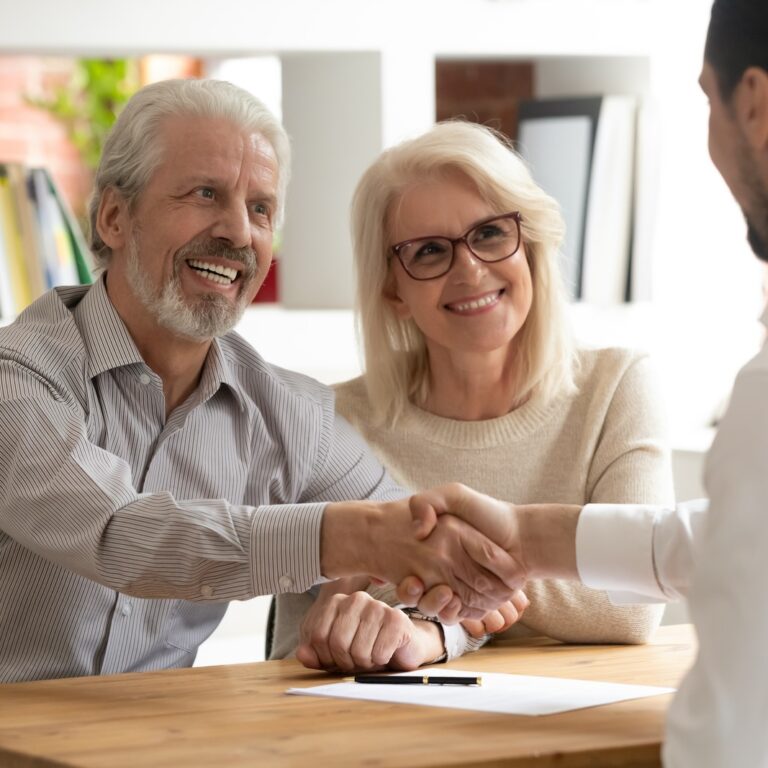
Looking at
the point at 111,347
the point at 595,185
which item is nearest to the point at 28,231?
the point at 111,347

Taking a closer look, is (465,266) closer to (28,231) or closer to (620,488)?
(620,488)

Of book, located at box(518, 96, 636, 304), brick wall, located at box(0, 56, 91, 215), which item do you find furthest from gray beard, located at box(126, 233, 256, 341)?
brick wall, located at box(0, 56, 91, 215)

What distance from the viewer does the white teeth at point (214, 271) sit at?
2236 millimetres

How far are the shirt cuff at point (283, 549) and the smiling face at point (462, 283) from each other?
2.20ft

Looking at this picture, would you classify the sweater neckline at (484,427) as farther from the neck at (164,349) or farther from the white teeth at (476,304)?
the neck at (164,349)

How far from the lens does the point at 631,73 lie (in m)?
3.61

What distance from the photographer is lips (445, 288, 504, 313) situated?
239 centimetres

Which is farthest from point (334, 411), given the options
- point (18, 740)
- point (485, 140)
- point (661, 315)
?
point (661, 315)

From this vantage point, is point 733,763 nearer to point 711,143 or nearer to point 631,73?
point 711,143

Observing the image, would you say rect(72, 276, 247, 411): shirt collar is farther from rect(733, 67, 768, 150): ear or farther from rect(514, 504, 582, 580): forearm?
rect(733, 67, 768, 150): ear

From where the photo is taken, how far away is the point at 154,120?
2.21 meters

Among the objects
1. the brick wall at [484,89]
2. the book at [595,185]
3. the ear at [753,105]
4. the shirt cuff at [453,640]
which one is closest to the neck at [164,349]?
the shirt cuff at [453,640]

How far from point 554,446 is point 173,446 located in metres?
0.64

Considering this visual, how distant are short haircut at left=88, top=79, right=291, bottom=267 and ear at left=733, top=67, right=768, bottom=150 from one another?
1.05 metres
